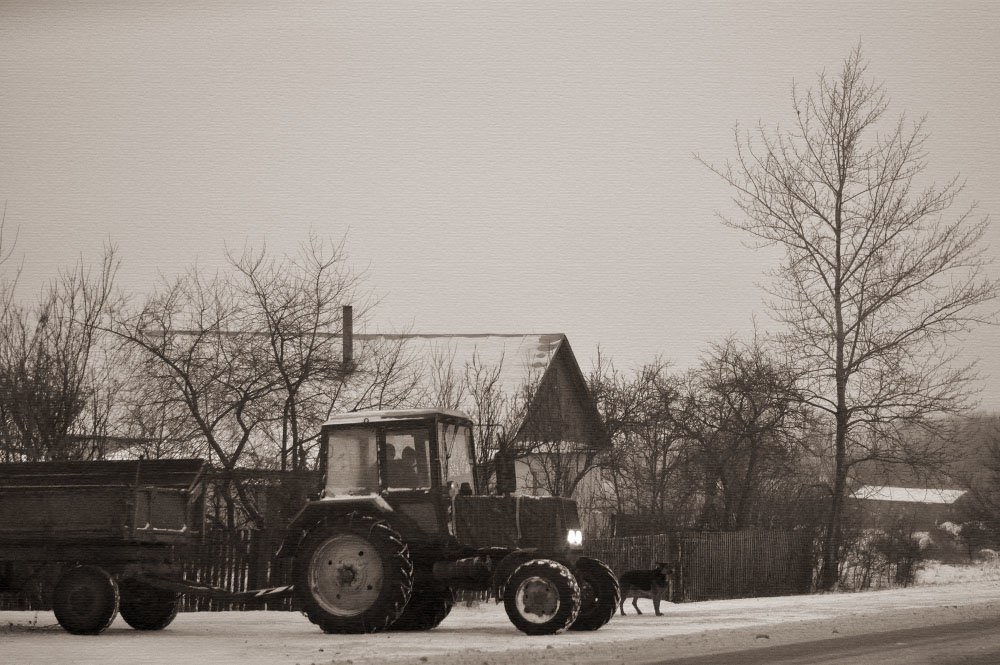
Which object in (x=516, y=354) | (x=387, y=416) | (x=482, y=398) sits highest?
(x=516, y=354)

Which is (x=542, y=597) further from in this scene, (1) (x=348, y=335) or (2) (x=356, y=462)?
(1) (x=348, y=335)

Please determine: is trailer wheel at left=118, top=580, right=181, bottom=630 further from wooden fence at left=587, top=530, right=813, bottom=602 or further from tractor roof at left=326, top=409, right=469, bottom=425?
wooden fence at left=587, top=530, right=813, bottom=602

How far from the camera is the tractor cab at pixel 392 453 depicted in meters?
13.8

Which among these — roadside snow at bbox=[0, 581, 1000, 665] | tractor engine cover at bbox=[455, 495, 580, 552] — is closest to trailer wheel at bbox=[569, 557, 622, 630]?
roadside snow at bbox=[0, 581, 1000, 665]

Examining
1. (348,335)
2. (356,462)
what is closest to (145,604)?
(356,462)

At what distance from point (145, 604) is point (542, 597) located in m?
4.64

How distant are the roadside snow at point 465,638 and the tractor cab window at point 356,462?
5.31 feet

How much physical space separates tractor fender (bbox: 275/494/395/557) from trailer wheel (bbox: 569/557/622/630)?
2.30m

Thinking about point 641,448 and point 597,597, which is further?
point 641,448

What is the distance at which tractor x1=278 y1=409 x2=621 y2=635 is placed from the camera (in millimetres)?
13488

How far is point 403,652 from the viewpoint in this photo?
37.0ft

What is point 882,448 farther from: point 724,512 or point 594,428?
point 594,428

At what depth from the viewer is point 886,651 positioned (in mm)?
10961

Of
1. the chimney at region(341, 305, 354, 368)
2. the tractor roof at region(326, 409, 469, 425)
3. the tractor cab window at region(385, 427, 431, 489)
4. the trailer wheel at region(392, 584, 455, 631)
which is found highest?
the chimney at region(341, 305, 354, 368)
